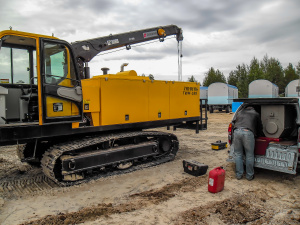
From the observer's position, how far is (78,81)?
5098 mm

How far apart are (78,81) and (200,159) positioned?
4.21 meters

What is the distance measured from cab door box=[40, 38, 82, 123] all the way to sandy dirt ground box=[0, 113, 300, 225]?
1.51 meters

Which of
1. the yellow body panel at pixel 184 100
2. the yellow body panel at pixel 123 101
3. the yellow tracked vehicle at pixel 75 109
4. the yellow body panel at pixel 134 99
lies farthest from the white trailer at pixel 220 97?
the yellow body panel at pixel 123 101

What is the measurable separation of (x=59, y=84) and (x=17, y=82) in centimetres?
104

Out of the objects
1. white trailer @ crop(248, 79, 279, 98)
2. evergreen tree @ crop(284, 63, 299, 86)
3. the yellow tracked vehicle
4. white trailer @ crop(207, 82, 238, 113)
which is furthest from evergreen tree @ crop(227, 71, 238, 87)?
the yellow tracked vehicle

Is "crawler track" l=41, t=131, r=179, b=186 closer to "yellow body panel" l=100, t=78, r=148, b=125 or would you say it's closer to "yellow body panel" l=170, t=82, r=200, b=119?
"yellow body panel" l=100, t=78, r=148, b=125

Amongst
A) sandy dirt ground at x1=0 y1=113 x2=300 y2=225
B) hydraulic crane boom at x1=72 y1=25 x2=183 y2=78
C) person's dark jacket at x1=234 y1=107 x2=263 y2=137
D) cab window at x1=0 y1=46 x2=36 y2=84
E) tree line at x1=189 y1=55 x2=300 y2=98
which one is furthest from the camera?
tree line at x1=189 y1=55 x2=300 y2=98

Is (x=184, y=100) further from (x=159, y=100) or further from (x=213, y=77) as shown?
(x=213, y=77)

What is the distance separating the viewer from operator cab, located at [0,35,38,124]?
4.80 metres

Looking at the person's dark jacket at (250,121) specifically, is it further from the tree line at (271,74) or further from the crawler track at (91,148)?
the tree line at (271,74)

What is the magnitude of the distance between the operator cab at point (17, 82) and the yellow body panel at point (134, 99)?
42.2 inches

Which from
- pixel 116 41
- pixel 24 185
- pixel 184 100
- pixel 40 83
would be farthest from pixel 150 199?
pixel 116 41

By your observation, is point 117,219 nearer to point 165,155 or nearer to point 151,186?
point 151,186

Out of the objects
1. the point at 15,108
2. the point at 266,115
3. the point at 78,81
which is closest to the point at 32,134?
the point at 15,108
